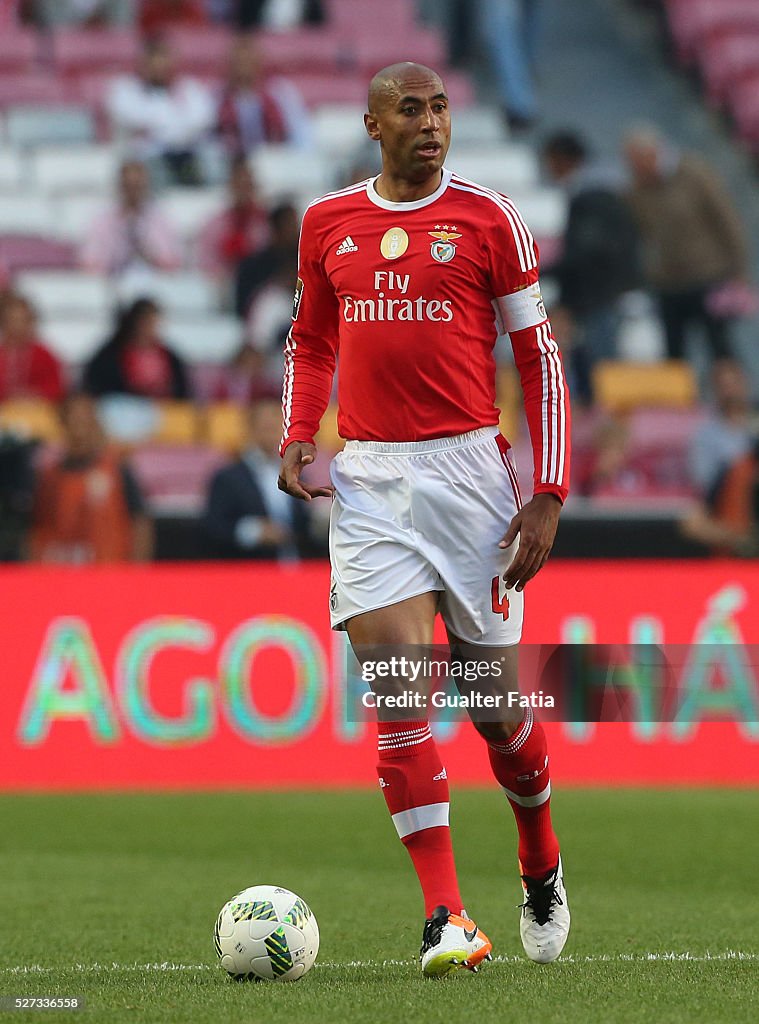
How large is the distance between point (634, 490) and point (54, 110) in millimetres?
6825

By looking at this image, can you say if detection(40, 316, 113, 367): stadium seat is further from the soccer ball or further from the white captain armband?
the soccer ball

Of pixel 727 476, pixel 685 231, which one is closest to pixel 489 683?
pixel 727 476

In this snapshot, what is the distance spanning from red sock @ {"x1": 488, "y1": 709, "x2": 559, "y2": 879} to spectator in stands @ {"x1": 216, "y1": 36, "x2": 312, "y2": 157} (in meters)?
12.0

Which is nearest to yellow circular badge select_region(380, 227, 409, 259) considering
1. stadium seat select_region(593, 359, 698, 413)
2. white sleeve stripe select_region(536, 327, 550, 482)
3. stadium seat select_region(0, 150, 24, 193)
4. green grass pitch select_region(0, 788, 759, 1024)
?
white sleeve stripe select_region(536, 327, 550, 482)

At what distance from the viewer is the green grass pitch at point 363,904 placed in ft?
15.2

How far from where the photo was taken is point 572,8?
858 inches

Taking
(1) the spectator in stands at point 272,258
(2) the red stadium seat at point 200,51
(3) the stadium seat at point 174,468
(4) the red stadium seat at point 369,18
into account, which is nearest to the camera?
(3) the stadium seat at point 174,468

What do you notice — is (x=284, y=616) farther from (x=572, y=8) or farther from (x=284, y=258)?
(x=572, y=8)

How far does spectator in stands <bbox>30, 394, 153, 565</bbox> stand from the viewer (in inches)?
480

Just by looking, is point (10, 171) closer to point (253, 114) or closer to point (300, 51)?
point (253, 114)

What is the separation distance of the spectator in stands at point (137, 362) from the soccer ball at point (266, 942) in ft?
29.2

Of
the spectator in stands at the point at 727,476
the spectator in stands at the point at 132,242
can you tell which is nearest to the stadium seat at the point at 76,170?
the spectator in stands at the point at 132,242

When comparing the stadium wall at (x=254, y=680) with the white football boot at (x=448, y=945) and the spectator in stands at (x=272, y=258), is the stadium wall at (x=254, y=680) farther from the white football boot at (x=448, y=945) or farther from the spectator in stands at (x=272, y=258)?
the white football boot at (x=448, y=945)

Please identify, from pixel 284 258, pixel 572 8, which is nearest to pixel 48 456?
pixel 284 258
